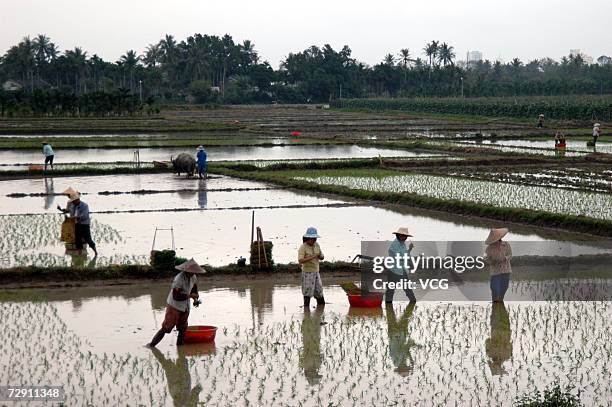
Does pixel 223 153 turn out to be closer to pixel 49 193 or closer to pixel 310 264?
pixel 49 193

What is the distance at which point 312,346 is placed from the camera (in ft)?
27.9

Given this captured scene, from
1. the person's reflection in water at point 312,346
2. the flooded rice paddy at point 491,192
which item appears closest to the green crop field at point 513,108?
the flooded rice paddy at point 491,192

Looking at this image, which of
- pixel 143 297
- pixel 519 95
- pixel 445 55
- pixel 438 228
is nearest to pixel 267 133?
pixel 438 228

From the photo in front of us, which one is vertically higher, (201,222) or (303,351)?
(201,222)

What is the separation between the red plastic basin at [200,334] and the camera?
27.8 ft

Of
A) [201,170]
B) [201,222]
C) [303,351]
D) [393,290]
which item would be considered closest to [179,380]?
[303,351]

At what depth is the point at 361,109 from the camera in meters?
77.3

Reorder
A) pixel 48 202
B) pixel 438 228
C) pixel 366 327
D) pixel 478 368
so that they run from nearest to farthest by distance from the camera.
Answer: pixel 478 368
pixel 366 327
pixel 438 228
pixel 48 202

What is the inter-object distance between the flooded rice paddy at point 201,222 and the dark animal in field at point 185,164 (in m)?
1.79

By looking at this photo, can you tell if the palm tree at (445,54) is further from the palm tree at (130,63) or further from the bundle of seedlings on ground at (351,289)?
the bundle of seedlings on ground at (351,289)

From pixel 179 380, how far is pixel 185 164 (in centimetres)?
1718

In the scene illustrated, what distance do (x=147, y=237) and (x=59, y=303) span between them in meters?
4.15

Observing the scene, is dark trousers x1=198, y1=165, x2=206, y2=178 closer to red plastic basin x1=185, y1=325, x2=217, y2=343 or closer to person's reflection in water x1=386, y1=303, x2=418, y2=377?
person's reflection in water x1=386, y1=303, x2=418, y2=377

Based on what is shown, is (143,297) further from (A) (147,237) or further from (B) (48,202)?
(B) (48,202)
